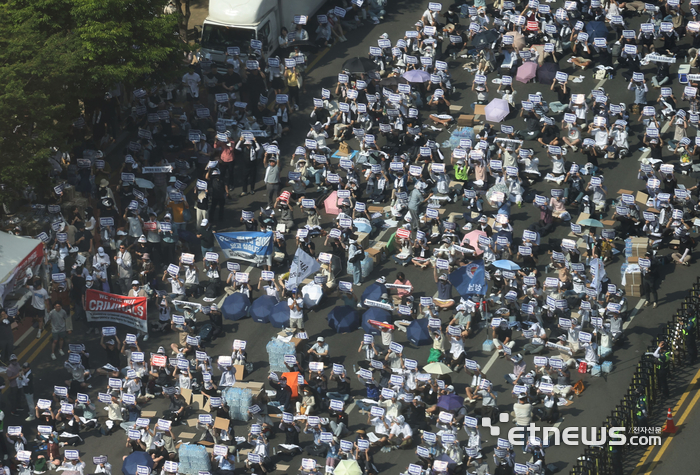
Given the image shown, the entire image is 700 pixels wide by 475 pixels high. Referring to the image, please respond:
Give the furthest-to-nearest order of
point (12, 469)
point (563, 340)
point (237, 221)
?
point (237, 221) → point (563, 340) → point (12, 469)

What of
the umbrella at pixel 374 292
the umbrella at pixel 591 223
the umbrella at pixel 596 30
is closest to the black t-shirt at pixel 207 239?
the umbrella at pixel 374 292

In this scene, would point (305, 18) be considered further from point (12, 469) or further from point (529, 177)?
point (12, 469)

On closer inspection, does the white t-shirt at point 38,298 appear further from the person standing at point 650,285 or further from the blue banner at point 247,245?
the person standing at point 650,285

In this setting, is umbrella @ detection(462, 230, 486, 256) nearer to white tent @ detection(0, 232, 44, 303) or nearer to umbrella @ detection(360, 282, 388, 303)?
umbrella @ detection(360, 282, 388, 303)

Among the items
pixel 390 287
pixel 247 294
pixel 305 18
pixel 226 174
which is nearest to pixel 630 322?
pixel 390 287

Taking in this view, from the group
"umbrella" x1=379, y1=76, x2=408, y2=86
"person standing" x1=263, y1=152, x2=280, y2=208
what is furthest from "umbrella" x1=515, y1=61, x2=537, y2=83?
"person standing" x1=263, y1=152, x2=280, y2=208

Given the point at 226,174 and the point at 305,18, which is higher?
the point at 305,18
